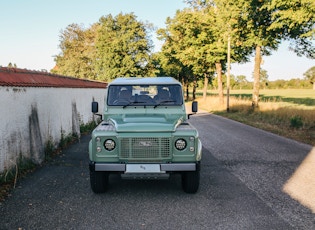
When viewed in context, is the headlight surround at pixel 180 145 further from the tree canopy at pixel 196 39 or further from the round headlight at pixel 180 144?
the tree canopy at pixel 196 39

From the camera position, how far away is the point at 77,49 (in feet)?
204

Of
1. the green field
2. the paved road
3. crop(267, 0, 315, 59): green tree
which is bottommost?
the green field

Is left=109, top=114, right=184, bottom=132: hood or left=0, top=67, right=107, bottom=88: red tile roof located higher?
left=0, top=67, right=107, bottom=88: red tile roof

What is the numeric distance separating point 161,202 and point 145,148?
919mm

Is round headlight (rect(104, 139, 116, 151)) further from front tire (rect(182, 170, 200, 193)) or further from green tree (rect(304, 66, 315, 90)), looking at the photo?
green tree (rect(304, 66, 315, 90))

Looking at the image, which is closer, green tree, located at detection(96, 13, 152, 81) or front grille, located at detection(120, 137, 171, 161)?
front grille, located at detection(120, 137, 171, 161)

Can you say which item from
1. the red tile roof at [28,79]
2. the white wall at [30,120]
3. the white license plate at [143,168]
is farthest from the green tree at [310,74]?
the white license plate at [143,168]

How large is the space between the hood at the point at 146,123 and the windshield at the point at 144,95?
0.47m

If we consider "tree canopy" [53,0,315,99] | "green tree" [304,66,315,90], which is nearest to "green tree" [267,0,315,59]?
"tree canopy" [53,0,315,99]

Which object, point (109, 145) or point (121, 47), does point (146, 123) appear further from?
point (121, 47)

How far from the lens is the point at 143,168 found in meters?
4.86

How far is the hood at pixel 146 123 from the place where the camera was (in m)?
4.93

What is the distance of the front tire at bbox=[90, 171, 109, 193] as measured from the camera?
5180mm

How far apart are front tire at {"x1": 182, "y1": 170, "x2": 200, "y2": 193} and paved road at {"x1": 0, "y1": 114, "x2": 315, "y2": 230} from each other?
12 centimetres
